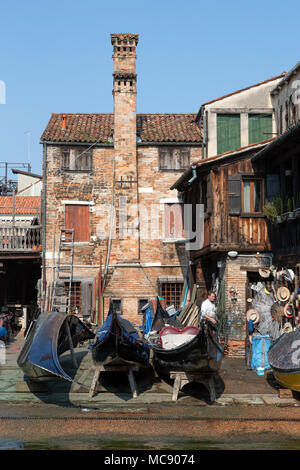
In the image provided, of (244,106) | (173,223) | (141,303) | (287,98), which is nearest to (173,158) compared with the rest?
(173,223)

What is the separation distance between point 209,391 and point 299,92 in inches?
460

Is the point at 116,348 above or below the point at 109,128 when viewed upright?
below

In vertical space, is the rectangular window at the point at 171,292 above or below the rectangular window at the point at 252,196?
below

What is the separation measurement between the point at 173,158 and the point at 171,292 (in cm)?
547

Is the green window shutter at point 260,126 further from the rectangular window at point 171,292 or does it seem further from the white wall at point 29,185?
the white wall at point 29,185

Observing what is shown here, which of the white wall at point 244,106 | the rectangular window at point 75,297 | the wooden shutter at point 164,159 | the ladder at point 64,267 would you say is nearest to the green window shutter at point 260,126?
the white wall at point 244,106

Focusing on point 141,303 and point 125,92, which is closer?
point 141,303

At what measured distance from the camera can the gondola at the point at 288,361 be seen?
984cm

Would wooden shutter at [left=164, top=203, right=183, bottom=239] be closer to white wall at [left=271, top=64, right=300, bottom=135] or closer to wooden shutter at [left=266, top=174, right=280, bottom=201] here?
white wall at [left=271, top=64, right=300, bottom=135]

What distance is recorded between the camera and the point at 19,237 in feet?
71.9

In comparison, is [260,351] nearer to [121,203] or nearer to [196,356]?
[196,356]

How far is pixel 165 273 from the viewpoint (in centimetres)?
2111

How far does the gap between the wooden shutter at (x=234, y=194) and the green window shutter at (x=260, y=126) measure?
235 inches
